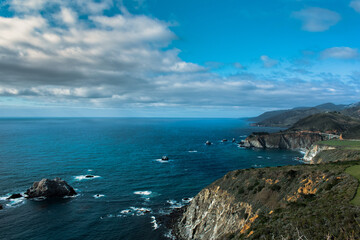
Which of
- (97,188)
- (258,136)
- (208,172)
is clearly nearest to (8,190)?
(97,188)

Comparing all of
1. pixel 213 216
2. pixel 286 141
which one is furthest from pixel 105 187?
pixel 286 141

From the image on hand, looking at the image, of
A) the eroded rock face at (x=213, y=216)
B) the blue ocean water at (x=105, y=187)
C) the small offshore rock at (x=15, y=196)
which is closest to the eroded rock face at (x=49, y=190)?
the small offshore rock at (x=15, y=196)

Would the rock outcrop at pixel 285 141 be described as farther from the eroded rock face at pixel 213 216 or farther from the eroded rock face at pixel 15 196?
the eroded rock face at pixel 15 196

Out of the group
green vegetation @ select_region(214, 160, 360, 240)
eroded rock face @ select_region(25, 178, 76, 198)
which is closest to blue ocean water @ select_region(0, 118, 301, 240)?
eroded rock face @ select_region(25, 178, 76, 198)

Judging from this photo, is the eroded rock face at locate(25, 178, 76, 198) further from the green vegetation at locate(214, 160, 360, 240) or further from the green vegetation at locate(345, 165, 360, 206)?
the green vegetation at locate(345, 165, 360, 206)

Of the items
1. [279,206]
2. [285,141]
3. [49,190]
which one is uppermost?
[279,206]

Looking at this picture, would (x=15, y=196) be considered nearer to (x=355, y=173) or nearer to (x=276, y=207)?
(x=276, y=207)

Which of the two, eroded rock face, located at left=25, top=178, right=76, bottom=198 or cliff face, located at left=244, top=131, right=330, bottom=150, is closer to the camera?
eroded rock face, located at left=25, top=178, right=76, bottom=198
